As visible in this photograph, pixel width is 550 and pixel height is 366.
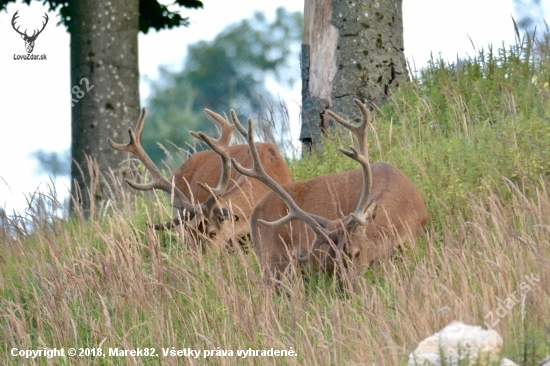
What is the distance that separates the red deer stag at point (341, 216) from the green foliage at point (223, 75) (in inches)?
724

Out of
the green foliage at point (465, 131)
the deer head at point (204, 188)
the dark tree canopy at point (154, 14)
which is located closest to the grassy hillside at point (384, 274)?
the green foliage at point (465, 131)

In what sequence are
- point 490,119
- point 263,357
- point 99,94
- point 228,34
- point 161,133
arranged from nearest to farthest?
point 263,357 < point 490,119 < point 99,94 < point 161,133 < point 228,34

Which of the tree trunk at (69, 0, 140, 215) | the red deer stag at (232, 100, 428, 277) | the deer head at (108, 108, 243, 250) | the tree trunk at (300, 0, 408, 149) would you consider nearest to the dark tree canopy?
the tree trunk at (69, 0, 140, 215)

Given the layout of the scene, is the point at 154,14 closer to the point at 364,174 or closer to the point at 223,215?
the point at 223,215

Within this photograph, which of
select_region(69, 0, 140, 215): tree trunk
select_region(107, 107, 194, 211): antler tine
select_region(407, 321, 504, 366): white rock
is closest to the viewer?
select_region(407, 321, 504, 366): white rock

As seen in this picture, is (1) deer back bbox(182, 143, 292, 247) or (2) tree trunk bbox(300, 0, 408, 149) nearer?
(1) deer back bbox(182, 143, 292, 247)

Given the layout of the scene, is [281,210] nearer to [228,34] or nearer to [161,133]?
[161,133]

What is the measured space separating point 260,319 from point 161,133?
21.0 m

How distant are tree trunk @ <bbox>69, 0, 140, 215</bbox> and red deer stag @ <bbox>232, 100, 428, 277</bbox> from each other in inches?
156

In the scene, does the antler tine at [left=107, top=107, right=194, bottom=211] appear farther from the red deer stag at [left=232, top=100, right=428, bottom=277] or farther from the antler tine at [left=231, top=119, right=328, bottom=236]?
the antler tine at [left=231, top=119, right=328, bottom=236]

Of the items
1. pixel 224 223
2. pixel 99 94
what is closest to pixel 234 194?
pixel 224 223

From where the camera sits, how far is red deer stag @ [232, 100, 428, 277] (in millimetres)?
5836

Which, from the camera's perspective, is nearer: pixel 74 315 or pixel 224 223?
pixel 74 315

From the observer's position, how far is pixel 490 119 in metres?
8.61
